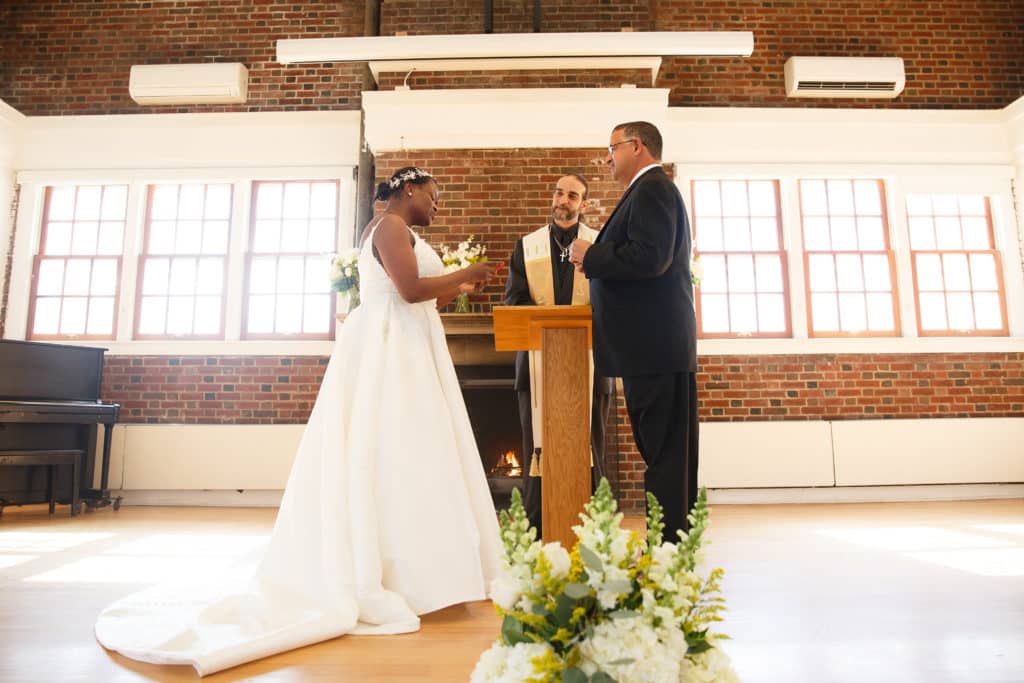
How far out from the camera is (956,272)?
6266mm

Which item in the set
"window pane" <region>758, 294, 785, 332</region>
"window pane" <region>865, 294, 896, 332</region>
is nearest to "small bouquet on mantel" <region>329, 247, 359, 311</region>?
"window pane" <region>758, 294, 785, 332</region>

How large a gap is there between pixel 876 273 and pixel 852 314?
0.49 metres

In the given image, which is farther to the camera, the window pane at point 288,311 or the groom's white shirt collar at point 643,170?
the window pane at point 288,311

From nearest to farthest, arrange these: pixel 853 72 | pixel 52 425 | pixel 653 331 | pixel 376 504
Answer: pixel 653 331
pixel 376 504
pixel 52 425
pixel 853 72

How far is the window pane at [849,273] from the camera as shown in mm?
6203

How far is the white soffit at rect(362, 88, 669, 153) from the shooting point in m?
5.58

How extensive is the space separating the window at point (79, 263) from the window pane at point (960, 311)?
8.16 metres

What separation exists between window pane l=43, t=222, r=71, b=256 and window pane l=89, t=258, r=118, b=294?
0.35m

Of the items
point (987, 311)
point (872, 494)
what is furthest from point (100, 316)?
point (987, 311)

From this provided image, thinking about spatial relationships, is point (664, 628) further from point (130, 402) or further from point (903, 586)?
point (130, 402)

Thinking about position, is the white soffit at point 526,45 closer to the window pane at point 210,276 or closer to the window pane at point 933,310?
the window pane at point 210,276

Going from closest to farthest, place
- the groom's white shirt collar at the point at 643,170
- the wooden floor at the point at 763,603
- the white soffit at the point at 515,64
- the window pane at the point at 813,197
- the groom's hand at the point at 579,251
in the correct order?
the wooden floor at the point at 763,603 → the groom's hand at the point at 579,251 → the groom's white shirt collar at the point at 643,170 → the white soffit at the point at 515,64 → the window pane at the point at 813,197

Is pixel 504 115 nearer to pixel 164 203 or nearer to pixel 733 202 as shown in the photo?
pixel 733 202

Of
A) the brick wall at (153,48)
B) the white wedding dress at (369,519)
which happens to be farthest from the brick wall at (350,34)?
the white wedding dress at (369,519)
